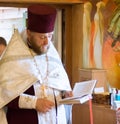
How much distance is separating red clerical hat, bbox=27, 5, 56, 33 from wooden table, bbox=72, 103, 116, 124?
972mm

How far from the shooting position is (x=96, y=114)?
2686 millimetres

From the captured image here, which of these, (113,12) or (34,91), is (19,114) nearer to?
(34,91)

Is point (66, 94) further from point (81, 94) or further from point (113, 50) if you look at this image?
point (113, 50)

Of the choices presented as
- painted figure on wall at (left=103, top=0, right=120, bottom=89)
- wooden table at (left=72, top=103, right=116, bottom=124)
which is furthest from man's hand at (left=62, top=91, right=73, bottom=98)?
painted figure on wall at (left=103, top=0, right=120, bottom=89)

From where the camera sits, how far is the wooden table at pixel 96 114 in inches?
99.3

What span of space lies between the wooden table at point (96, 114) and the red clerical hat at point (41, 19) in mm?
972

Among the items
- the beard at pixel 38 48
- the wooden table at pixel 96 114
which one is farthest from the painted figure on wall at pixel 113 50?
the beard at pixel 38 48

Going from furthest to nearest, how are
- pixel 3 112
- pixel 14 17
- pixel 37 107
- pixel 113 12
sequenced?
pixel 14 17, pixel 113 12, pixel 3 112, pixel 37 107

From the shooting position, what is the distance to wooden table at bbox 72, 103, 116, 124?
252 cm

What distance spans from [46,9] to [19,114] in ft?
1.94

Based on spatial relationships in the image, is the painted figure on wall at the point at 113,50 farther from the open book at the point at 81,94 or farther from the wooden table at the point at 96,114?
the open book at the point at 81,94

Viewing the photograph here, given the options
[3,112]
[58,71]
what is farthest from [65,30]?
[3,112]

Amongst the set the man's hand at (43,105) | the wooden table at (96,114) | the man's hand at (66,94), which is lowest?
the wooden table at (96,114)

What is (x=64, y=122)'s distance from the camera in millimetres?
1962
